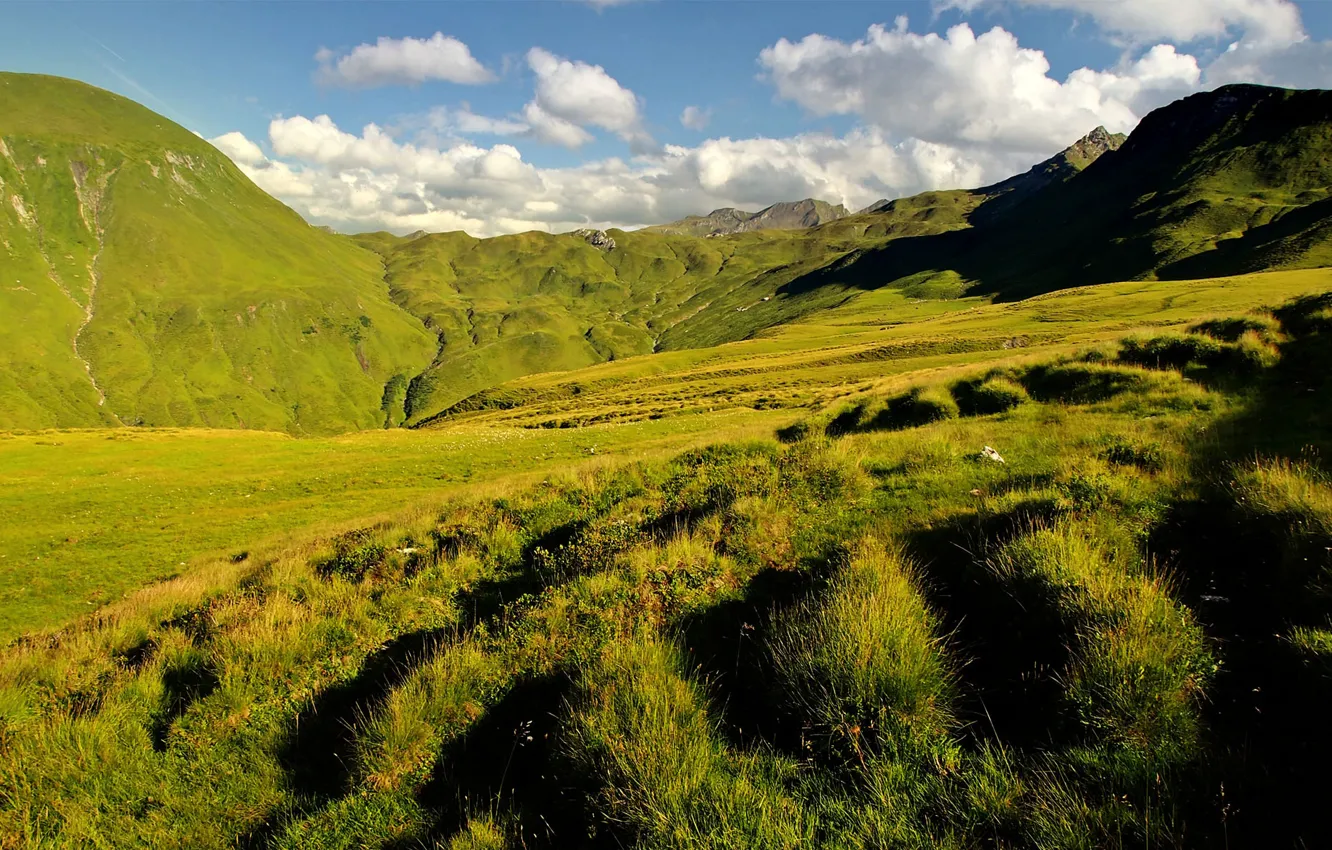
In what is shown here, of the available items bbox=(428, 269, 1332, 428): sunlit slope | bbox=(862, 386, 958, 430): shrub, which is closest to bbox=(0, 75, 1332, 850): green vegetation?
bbox=(862, 386, 958, 430): shrub

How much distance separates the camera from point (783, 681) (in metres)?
5.29

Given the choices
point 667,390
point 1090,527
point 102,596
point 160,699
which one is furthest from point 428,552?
point 667,390

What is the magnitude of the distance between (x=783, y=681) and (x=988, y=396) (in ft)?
47.2

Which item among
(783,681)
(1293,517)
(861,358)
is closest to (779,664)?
(783,681)

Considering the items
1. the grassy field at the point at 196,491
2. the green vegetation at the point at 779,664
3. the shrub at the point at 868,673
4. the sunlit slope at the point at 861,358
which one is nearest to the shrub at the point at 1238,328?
the green vegetation at the point at 779,664

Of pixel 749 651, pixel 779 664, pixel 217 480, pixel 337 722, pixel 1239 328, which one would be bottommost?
pixel 217 480

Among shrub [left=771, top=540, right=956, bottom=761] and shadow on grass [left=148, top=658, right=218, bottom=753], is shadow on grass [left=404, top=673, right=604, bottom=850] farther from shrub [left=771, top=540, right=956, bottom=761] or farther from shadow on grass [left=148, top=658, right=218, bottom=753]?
shadow on grass [left=148, top=658, right=218, bottom=753]

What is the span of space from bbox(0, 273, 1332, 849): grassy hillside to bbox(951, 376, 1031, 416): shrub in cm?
536

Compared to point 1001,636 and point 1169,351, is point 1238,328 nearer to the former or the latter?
point 1169,351

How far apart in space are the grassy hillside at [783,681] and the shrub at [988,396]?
536cm

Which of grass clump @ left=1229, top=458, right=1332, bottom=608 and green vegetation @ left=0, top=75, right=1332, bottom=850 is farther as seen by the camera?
grass clump @ left=1229, top=458, right=1332, bottom=608

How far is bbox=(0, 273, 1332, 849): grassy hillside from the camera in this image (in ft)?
13.3

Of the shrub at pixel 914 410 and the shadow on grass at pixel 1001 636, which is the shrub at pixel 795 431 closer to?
the shrub at pixel 914 410

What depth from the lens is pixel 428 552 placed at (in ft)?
37.1
